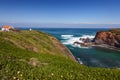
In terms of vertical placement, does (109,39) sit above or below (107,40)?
above

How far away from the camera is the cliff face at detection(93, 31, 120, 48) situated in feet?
323

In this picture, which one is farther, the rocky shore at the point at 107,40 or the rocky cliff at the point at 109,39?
the rocky cliff at the point at 109,39

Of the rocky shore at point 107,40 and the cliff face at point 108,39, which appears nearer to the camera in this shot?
the rocky shore at point 107,40

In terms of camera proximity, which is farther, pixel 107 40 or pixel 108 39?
pixel 108 39

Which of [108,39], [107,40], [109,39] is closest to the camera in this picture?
[109,39]

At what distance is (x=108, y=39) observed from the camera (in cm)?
10425

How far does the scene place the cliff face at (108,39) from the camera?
98375mm

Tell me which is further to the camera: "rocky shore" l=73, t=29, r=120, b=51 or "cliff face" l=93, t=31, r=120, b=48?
"cliff face" l=93, t=31, r=120, b=48

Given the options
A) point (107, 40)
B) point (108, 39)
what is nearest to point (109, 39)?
point (108, 39)

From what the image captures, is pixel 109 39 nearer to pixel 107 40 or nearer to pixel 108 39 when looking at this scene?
pixel 108 39

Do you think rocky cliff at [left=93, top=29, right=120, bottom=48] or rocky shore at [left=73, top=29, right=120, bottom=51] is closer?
rocky shore at [left=73, top=29, right=120, bottom=51]

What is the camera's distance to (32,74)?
12.5 meters

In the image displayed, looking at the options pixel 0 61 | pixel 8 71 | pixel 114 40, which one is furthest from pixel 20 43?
pixel 114 40

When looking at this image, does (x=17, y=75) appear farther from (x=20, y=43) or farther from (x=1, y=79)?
(x=20, y=43)
